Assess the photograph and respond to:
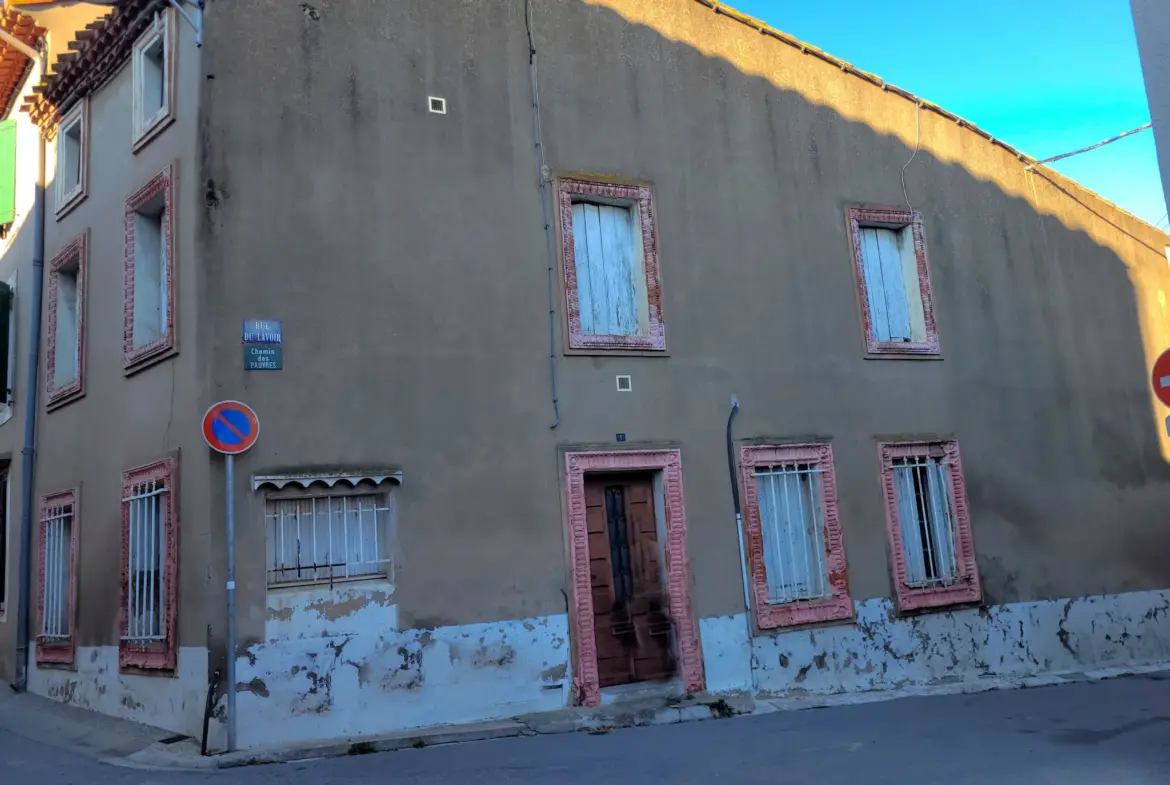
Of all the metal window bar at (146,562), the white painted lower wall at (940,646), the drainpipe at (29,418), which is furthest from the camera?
the drainpipe at (29,418)

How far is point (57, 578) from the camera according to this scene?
464 inches

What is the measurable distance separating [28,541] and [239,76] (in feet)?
21.3

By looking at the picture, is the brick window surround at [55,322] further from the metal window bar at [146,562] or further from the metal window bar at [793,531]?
the metal window bar at [793,531]

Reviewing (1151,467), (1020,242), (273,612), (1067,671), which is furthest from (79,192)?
(1151,467)

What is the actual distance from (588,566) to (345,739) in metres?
2.75

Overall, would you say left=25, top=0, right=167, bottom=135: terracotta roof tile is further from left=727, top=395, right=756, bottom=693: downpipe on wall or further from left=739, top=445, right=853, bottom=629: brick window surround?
left=739, top=445, right=853, bottom=629: brick window surround

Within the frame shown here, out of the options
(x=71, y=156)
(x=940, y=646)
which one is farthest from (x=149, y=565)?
(x=940, y=646)

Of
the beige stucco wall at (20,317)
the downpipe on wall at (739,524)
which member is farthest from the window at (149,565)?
the downpipe on wall at (739,524)

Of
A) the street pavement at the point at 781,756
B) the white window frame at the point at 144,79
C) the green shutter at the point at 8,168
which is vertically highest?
the green shutter at the point at 8,168

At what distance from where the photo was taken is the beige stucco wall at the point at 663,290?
9.48 meters

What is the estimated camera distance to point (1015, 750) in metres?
7.92

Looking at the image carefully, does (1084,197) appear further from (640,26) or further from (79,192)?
(79,192)

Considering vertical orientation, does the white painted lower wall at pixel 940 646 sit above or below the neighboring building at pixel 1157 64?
below

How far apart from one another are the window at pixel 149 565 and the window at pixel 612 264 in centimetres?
427
